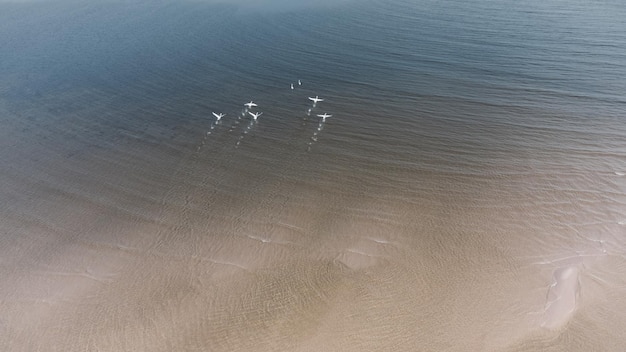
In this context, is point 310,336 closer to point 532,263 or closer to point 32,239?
point 532,263

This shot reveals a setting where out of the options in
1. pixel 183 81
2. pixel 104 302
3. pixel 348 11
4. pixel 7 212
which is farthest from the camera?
pixel 348 11

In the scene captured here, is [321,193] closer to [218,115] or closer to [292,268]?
[292,268]

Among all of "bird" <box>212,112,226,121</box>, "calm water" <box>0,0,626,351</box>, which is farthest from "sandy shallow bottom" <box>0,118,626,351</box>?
"bird" <box>212,112,226,121</box>

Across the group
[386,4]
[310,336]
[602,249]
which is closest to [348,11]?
[386,4]

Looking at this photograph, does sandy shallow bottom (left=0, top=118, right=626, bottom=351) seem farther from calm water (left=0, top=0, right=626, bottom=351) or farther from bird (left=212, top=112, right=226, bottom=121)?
bird (left=212, top=112, right=226, bottom=121)

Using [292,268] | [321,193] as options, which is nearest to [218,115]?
[321,193]

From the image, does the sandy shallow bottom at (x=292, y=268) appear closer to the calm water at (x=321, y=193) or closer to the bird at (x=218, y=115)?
the calm water at (x=321, y=193)
